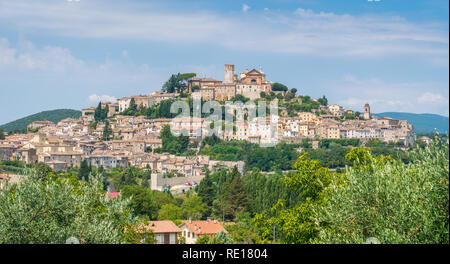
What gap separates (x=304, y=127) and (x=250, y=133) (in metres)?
6.07

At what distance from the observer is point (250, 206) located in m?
30.4

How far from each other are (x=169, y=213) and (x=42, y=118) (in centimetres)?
4510

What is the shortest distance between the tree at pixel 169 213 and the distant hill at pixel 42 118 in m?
39.3

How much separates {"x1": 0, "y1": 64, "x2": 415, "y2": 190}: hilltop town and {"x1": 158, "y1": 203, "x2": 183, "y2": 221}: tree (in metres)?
13.4

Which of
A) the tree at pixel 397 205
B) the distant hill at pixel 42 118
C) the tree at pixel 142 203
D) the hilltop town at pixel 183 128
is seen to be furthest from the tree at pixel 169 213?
the distant hill at pixel 42 118

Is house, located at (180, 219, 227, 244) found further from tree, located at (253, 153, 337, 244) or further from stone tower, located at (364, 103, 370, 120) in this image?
stone tower, located at (364, 103, 370, 120)

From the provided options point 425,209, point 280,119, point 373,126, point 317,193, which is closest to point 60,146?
point 280,119

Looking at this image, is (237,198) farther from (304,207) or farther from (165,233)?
(304,207)

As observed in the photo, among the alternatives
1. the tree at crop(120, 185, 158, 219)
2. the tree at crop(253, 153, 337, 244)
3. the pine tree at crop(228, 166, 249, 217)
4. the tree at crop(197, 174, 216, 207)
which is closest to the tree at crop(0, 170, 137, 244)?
the tree at crop(253, 153, 337, 244)

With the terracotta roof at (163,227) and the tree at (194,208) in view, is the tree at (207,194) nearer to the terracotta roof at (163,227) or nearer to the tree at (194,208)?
the tree at (194,208)

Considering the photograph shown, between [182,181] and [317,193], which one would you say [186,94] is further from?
[317,193]

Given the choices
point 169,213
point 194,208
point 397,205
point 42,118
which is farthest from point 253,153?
point 397,205

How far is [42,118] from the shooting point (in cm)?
6712
